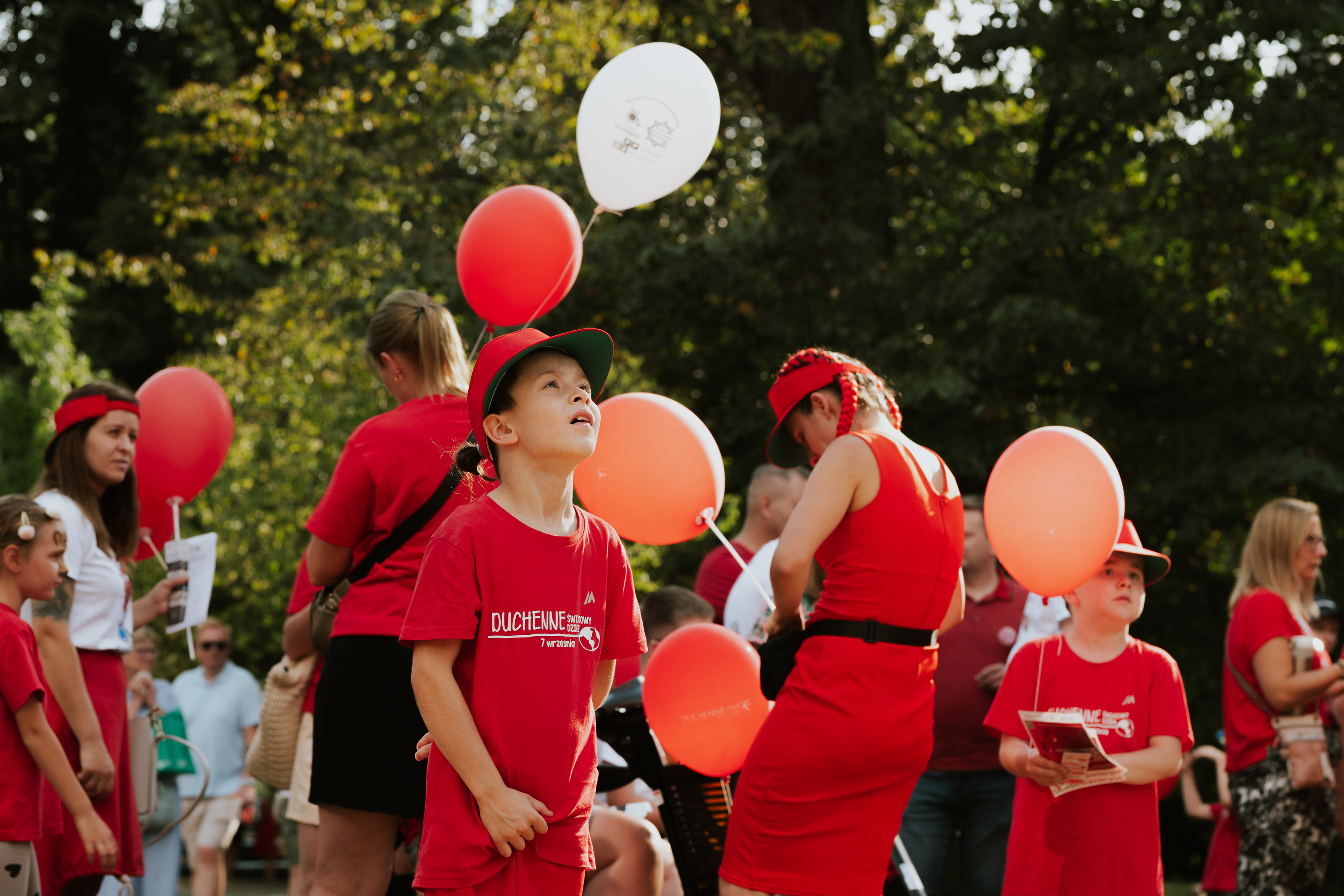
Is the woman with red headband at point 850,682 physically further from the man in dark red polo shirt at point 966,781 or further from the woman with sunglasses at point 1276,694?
the woman with sunglasses at point 1276,694

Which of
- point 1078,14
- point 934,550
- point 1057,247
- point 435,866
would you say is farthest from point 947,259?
point 435,866

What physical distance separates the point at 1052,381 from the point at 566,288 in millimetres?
Answer: 6840

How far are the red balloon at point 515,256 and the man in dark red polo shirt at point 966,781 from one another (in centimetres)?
201

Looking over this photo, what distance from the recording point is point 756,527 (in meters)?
5.79

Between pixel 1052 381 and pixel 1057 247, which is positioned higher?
pixel 1057 247

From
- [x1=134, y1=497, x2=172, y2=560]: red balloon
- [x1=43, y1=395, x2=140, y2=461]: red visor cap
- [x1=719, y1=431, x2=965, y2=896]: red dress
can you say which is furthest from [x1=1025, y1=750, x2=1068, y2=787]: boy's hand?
[x1=134, y1=497, x2=172, y2=560]: red balloon

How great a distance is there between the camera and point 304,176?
38.1 feet

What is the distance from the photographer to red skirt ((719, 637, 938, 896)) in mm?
3314

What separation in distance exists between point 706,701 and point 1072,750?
3.42 ft

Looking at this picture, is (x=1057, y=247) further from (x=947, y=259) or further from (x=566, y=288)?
(x=566, y=288)

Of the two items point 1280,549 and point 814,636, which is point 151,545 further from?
point 1280,549

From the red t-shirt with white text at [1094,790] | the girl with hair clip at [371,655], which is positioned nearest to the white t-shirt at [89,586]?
the girl with hair clip at [371,655]

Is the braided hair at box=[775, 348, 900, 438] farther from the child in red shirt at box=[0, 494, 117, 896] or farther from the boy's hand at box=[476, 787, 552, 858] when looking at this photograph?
the child in red shirt at box=[0, 494, 117, 896]

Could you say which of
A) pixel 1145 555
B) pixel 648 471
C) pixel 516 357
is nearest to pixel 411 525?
pixel 648 471
